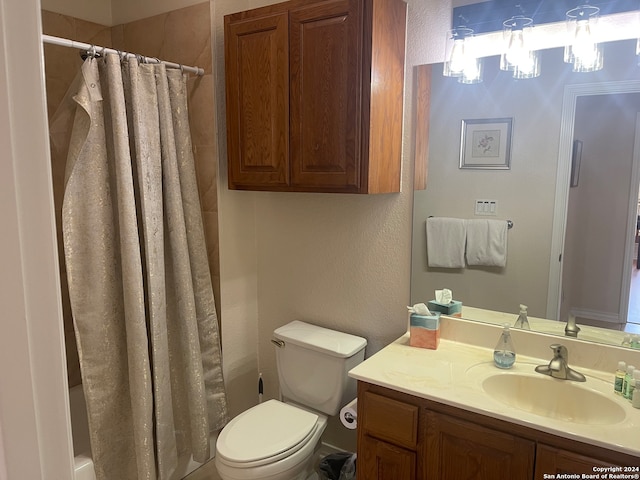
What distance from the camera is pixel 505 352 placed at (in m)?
1.77

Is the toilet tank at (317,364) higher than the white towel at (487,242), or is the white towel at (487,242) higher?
the white towel at (487,242)

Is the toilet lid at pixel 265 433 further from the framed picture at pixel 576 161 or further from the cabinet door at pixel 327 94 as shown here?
the framed picture at pixel 576 161

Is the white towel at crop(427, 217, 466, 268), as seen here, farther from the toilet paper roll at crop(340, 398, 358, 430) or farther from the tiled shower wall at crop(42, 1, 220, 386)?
the tiled shower wall at crop(42, 1, 220, 386)

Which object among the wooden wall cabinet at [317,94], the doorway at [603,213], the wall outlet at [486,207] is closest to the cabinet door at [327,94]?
the wooden wall cabinet at [317,94]

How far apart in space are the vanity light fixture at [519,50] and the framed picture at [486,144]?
19 cm

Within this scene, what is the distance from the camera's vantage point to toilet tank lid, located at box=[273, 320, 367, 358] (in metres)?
2.10

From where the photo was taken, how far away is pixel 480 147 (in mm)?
1885

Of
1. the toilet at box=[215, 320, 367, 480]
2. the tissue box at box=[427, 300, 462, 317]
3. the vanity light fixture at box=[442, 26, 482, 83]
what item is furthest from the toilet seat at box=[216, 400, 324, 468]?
the vanity light fixture at box=[442, 26, 482, 83]

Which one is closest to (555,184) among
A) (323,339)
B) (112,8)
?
(323,339)

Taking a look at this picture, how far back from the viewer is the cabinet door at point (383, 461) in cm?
163

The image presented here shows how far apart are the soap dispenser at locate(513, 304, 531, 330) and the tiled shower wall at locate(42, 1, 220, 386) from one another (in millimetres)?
1413

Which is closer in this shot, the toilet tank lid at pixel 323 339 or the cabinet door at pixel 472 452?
the cabinet door at pixel 472 452

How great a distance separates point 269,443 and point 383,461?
1.55 ft

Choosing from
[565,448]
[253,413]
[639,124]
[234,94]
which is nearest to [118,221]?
[234,94]
